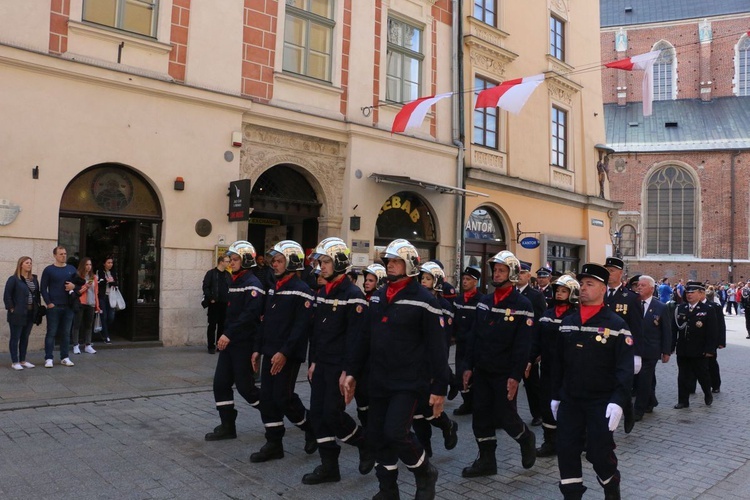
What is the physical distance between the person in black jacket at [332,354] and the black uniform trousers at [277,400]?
0.79ft

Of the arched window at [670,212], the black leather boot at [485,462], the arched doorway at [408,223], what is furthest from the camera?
the arched window at [670,212]

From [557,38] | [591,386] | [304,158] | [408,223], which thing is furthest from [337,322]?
[557,38]

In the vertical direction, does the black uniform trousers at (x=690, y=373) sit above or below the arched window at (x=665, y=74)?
below

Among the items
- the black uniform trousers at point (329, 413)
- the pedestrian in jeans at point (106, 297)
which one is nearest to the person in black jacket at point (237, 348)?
the black uniform trousers at point (329, 413)

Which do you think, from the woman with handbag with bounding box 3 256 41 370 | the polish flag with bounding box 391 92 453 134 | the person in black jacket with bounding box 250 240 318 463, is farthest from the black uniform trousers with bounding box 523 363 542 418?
the polish flag with bounding box 391 92 453 134

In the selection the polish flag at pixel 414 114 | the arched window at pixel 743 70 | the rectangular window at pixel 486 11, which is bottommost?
the polish flag at pixel 414 114

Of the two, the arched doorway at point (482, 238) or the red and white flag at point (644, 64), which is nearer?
the red and white flag at point (644, 64)

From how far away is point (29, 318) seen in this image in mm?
9383

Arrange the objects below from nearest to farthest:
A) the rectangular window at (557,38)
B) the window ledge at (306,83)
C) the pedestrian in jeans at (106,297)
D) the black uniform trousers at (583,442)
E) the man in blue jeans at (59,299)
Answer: the black uniform trousers at (583,442) → the man in blue jeans at (59,299) → the pedestrian in jeans at (106,297) → the window ledge at (306,83) → the rectangular window at (557,38)

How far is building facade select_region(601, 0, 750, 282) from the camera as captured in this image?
47062 mm

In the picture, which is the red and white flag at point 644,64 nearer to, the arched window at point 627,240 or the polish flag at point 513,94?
the polish flag at point 513,94

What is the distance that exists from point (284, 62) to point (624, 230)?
41.6 meters

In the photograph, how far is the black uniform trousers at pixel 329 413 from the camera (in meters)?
5.15

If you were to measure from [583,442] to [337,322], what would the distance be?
2.15 m
